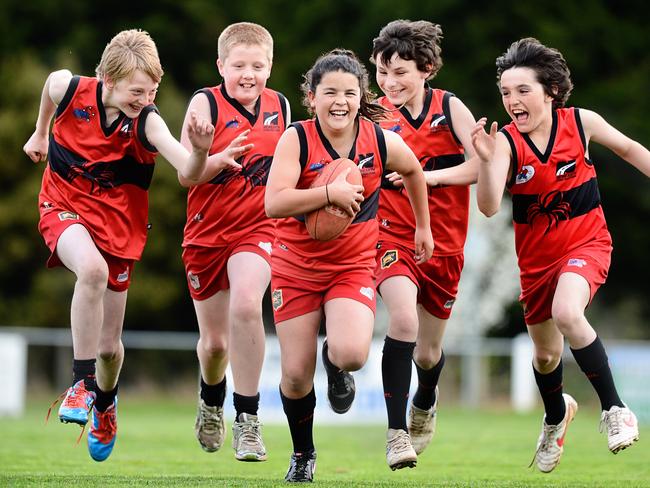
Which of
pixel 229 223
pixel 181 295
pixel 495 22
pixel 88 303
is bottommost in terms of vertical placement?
pixel 181 295

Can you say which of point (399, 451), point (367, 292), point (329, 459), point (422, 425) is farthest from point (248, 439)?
point (329, 459)

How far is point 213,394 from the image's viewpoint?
8.41 metres

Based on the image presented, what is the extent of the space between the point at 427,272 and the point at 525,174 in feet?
3.16

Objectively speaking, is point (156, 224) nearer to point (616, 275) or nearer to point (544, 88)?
point (616, 275)

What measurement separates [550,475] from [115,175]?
3.82 metres

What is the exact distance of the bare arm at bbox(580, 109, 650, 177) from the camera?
24.3ft

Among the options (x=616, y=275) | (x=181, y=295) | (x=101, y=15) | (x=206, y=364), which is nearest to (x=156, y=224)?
(x=181, y=295)

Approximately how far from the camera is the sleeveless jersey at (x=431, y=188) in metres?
7.76

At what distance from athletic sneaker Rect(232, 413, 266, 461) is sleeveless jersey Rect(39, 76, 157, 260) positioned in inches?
55.3

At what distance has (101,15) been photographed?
31.7 meters

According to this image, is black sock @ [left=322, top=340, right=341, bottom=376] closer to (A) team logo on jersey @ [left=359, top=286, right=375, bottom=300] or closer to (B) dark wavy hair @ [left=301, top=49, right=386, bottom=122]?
(A) team logo on jersey @ [left=359, top=286, right=375, bottom=300]

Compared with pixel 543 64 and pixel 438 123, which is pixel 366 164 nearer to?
pixel 438 123

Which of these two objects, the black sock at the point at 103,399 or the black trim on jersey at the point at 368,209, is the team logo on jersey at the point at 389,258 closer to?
the black trim on jersey at the point at 368,209

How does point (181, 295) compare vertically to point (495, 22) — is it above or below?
below
